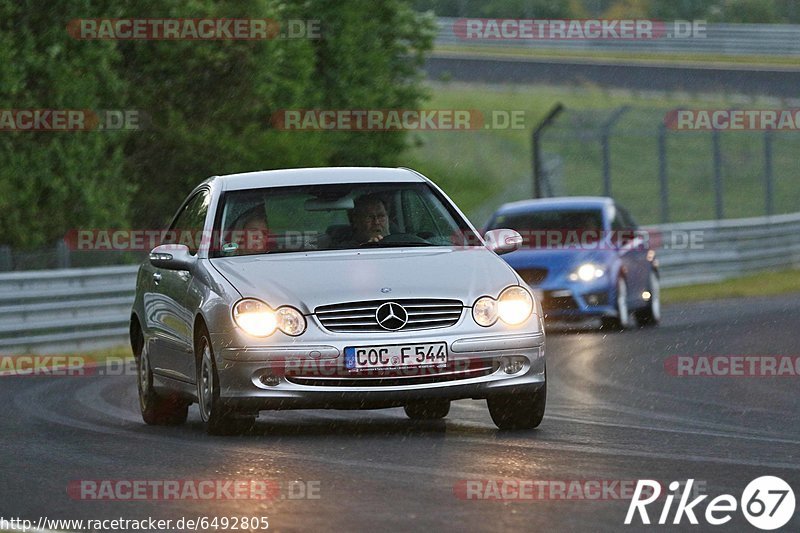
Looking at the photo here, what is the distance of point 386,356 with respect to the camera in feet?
34.6

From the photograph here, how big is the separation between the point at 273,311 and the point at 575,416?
238 cm

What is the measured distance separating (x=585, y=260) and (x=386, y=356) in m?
11.5

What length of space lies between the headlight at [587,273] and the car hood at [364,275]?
1029 cm

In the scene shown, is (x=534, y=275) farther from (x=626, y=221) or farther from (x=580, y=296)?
(x=626, y=221)

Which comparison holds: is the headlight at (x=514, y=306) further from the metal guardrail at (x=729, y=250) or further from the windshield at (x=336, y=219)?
the metal guardrail at (x=729, y=250)

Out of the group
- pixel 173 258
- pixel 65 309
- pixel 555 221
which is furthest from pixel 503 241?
pixel 555 221

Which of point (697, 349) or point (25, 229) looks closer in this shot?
point (697, 349)

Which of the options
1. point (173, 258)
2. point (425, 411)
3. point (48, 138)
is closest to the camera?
point (173, 258)

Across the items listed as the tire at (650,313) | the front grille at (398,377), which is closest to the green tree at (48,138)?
the tire at (650,313)

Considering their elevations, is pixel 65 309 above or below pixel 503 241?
below

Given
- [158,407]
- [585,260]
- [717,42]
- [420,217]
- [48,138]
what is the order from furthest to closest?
1. [717,42]
2. [48,138]
3. [585,260]
4. [158,407]
5. [420,217]

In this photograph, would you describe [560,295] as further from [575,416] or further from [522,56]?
[522,56]

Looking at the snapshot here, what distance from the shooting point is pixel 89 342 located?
21.8 metres

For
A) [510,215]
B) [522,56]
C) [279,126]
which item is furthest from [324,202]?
[522,56]
